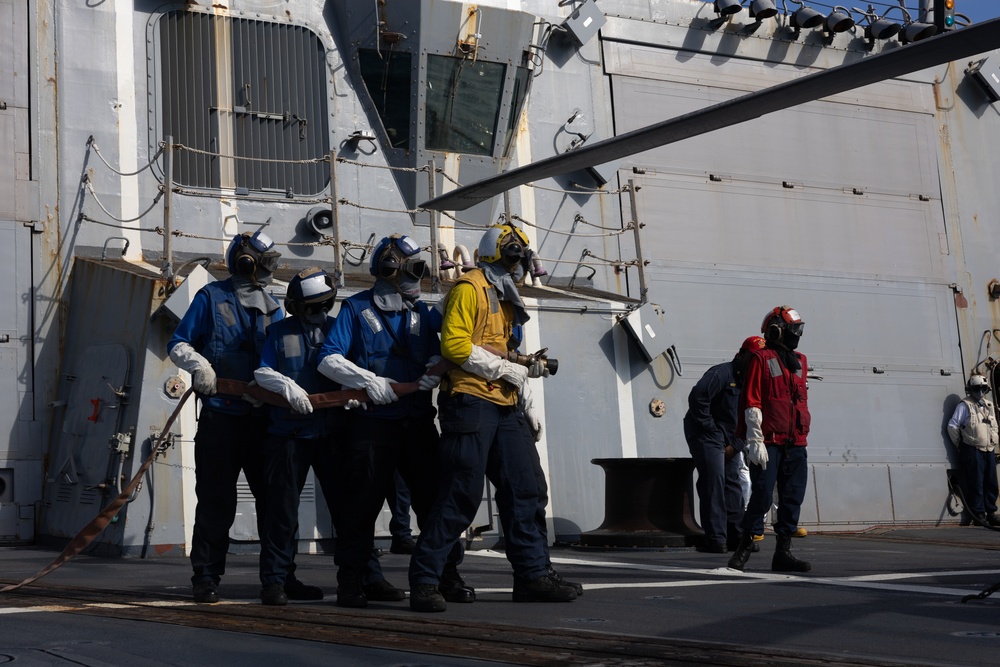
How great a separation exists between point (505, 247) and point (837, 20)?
842 centimetres

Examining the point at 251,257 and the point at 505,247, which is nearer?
the point at 505,247

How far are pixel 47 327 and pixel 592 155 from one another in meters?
5.86

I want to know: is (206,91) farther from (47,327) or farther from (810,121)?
(810,121)

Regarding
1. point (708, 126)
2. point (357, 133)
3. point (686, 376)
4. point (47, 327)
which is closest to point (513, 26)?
point (357, 133)

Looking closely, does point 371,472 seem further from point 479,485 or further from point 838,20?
point 838,20

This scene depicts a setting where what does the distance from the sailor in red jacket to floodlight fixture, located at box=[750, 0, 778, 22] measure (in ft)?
19.4

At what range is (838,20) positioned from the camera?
1245 cm

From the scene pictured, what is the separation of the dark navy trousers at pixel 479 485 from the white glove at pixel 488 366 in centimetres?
13

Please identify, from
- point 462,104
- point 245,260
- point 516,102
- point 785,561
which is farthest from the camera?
point 516,102

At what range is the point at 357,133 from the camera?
33.2 feet

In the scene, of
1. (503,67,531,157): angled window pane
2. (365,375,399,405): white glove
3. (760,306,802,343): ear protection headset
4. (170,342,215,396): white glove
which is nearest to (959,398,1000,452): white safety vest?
(503,67,531,157): angled window pane

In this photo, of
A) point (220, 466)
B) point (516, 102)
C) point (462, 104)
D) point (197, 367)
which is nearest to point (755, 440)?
point (220, 466)

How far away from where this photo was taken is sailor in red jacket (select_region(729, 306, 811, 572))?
6.81m

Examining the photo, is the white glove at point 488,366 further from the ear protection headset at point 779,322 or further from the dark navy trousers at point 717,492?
the dark navy trousers at point 717,492
